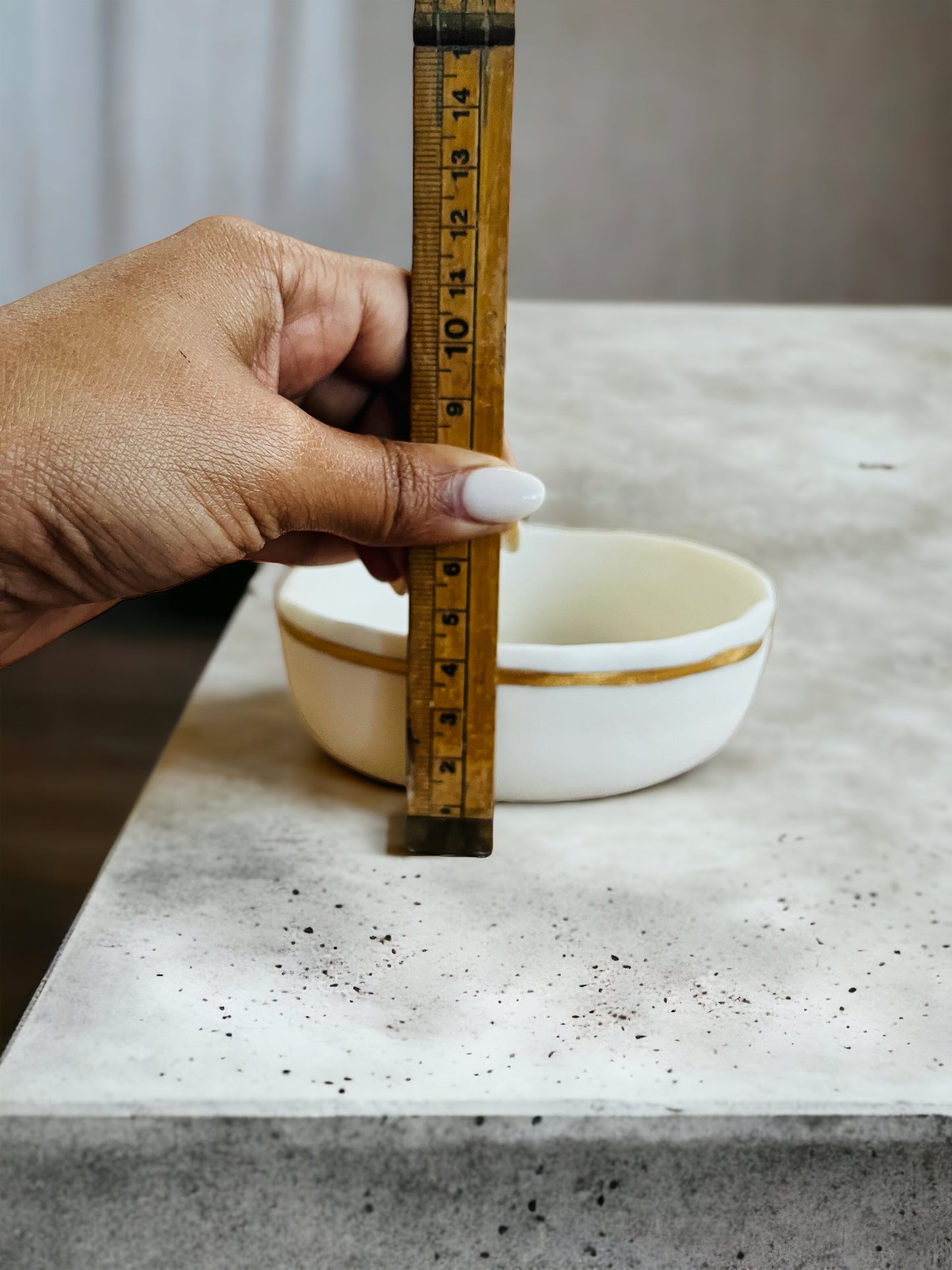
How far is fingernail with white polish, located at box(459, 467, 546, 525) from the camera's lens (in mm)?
600

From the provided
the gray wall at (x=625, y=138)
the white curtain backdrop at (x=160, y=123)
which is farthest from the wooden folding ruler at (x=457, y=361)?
the gray wall at (x=625, y=138)

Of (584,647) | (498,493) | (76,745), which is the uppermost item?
(498,493)

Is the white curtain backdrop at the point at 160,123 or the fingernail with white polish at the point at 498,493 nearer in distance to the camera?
the fingernail with white polish at the point at 498,493

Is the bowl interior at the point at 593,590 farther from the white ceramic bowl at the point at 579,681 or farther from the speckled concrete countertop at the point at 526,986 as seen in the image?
the speckled concrete countertop at the point at 526,986

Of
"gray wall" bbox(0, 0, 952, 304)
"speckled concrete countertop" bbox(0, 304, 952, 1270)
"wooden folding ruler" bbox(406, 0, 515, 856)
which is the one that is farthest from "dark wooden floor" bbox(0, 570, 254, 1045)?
"wooden folding ruler" bbox(406, 0, 515, 856)

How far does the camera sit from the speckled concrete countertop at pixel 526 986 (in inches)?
18.2

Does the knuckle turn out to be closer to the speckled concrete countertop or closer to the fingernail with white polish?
the fingernail with white polish

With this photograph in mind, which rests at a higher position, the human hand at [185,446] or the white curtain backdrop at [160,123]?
the white curtain backdrop at [160,123]

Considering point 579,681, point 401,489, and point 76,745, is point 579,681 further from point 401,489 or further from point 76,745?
point 76,745

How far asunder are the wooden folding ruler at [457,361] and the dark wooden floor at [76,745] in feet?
2.51

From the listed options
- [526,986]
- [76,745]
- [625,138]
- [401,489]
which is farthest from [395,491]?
[625,138]

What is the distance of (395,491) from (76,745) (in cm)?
120

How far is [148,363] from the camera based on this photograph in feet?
1.75

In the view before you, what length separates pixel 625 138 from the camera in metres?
2.23
